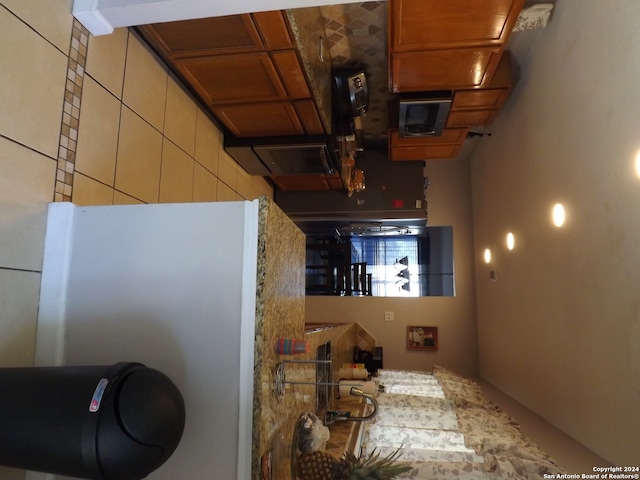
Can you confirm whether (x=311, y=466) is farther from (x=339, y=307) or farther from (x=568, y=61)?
(x=339, y=307)

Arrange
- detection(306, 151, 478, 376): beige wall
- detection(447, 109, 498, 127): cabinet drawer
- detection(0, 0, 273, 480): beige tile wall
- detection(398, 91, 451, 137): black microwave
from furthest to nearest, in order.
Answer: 1. detection(306, 151, 478, 376): beige wall
2. detection(447, 109, 498, 127): cabinet drawer
3. detection(398, 91, 451, 137): black microwave
4. detection(0, 0, 273, 480): beige tile wall

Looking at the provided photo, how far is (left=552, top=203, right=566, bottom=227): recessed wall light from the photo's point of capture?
6.58 feet

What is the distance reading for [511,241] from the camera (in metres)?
2.80

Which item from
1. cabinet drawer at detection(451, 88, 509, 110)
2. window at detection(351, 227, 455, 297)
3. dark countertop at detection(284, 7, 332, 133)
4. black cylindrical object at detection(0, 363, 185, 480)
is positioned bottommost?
black cylindrical object at detection(0, 363, 185, 480)

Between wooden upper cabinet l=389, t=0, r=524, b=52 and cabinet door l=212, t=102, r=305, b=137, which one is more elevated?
wooden upper cabinet l=389, t=0, r=524, b=52

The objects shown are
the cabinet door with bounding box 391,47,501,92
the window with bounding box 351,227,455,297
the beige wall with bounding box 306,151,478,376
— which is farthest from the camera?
the window with bounding box 351,227,455,297

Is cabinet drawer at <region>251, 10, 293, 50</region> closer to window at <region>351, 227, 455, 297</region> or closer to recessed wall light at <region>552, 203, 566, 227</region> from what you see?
recessed wall light at <region>552, 203, 566, 227</region>

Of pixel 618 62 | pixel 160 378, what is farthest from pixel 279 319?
pixel 618 62

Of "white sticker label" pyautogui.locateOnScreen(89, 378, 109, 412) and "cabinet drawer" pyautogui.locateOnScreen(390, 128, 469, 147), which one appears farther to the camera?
"cabinet drawer" pyautogui.locateOnScreen(390, 128, 469, 147)

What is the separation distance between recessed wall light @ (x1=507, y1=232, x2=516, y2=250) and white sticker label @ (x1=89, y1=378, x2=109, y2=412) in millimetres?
2720

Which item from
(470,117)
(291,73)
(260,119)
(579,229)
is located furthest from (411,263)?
(291,73)

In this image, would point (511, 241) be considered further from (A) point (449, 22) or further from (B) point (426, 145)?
(A) point (449, 22)

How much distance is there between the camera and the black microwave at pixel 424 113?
2.21 meters

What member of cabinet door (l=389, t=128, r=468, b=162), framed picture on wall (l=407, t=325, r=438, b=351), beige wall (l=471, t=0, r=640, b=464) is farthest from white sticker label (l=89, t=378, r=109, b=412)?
framed picture on wall (l=407, t=325, r=438, b=351)
